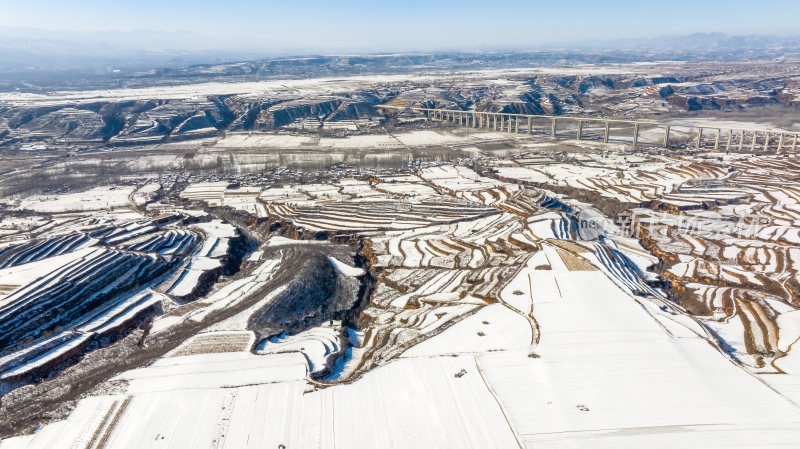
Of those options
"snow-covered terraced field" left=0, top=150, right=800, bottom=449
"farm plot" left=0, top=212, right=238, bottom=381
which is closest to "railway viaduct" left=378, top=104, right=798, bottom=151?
"snow-covered terraced field" left=0, top=150, right=800, bottom=449

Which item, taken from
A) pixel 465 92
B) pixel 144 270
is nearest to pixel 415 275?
pixel 144 270

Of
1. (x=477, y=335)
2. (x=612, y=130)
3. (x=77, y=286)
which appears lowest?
(x=477, y=335)

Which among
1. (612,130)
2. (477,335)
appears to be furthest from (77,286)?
(612,130)

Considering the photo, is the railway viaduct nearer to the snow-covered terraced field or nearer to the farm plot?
the snow-covered terraced field

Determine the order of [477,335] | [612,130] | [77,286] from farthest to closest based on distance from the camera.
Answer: [612,130]
[77,286]
[477,335]

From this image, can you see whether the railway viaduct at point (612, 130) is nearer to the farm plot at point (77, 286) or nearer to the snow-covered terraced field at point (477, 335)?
the snow-covered terraced field at point (477, 335)

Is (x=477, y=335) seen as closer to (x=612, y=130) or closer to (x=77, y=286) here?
(x=77, y=286)

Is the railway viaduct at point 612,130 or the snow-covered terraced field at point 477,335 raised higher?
the railway viaduct at point 612,130

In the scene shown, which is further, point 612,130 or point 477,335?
point 612,130

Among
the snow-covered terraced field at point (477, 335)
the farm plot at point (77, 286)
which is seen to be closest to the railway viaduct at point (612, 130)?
the snow-covered terraced field at point (477, 335)
